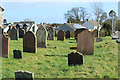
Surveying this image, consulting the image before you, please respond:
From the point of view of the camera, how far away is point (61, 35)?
26.2 meters

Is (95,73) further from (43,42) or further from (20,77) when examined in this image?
(43,42)

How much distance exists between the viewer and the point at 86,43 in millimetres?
12641

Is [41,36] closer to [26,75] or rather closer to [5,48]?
[5,48]

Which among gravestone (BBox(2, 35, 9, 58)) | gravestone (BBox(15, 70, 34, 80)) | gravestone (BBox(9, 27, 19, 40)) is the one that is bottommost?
gravestone (BBox(15, 70, 34, 80))

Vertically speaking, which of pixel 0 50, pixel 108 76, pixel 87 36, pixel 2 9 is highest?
pixel 2 9

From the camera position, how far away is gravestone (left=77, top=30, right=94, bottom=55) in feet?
41.2

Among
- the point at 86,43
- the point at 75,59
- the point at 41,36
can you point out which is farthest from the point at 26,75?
the point at 41,36

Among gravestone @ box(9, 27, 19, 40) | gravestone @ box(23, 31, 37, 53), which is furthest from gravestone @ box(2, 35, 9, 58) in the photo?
gravestone @ box(9, 27, 19, 40)

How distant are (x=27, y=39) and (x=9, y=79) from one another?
6323 millimetres

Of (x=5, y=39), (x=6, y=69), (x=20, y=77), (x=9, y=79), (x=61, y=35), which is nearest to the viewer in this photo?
(x=20, y=77)

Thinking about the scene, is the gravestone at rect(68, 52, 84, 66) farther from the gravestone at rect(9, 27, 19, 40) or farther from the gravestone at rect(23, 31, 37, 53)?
the gravestone at rect(9, 27, 19, 40)

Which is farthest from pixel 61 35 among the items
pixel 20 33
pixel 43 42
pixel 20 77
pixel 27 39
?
pixel 20 77

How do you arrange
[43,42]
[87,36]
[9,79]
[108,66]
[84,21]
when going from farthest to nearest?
[84,21] < [43,42] < [87,36] < [108,66] < [9,79]

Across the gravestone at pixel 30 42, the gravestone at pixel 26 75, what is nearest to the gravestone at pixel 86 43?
the gravestone at pixel 30 42
